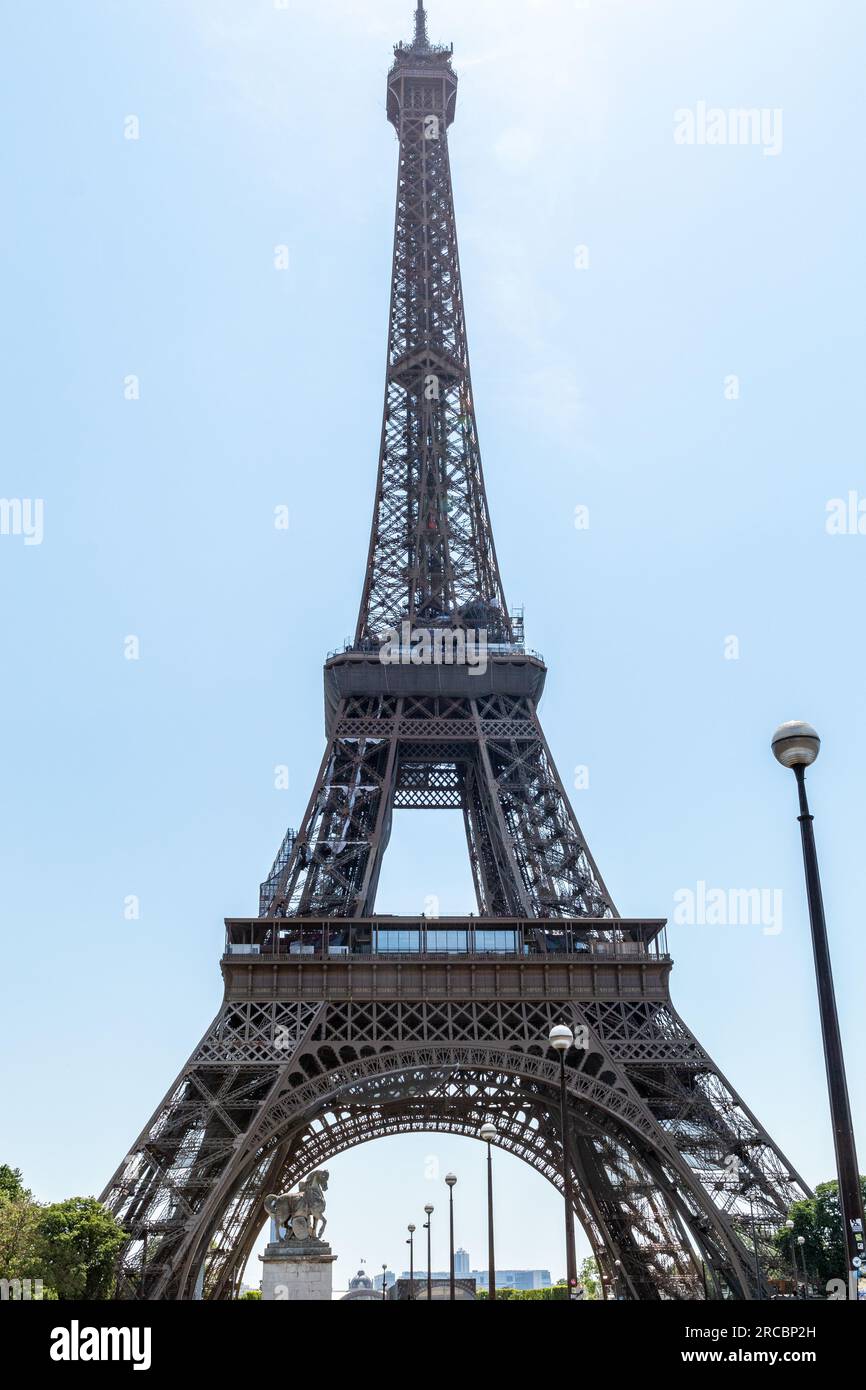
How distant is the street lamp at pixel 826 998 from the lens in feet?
45.1

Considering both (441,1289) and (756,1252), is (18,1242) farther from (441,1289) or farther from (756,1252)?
(441,1289)

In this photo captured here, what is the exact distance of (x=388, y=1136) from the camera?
6850 cm

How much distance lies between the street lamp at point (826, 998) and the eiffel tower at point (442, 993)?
36.8 meters

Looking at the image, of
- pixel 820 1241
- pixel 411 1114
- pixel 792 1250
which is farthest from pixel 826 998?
pixel 411 1114

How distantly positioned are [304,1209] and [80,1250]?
423 inches

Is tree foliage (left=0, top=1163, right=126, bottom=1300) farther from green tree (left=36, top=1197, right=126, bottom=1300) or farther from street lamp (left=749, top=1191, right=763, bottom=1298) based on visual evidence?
street lamp (left=749, top=1191, right=763, bottom=1298)

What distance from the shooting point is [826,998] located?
14.3 metres

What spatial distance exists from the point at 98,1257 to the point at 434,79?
77214mm

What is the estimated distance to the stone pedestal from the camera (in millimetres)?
39094

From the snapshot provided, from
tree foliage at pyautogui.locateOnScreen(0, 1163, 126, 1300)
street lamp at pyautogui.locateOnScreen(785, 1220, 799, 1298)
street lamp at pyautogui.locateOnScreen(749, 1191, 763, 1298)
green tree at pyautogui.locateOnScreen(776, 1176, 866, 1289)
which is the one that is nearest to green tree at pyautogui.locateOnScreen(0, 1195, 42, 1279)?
tree foliage at pyautogui.locateOnScreen(0, 1163, 126, 1300)

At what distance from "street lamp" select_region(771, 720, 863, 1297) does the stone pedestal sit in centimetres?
2822
